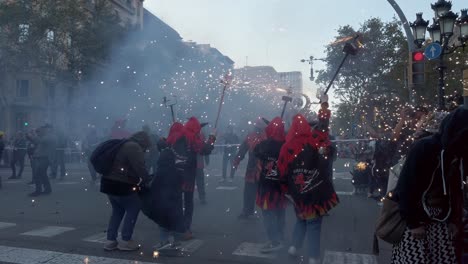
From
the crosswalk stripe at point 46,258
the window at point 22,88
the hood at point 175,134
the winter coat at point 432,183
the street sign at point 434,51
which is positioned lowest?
the crosswalk stripe at point 46,258

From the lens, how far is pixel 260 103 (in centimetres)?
3841

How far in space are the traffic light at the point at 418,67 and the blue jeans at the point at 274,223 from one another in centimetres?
681

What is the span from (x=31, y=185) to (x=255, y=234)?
30.0ft

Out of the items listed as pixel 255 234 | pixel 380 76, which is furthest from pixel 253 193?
pixel 380 76

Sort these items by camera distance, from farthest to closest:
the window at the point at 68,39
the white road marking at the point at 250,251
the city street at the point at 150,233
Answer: the window at the point at 68,39 < the white road marking at the point at 250,251 < the city street at the point at 150,233

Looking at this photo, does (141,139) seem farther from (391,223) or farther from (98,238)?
(391,223)

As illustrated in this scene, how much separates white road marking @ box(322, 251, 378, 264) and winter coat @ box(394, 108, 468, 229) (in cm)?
284

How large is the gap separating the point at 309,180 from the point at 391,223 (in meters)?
2.10

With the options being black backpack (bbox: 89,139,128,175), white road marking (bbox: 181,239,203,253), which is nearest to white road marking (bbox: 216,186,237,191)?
white road marking (bbox: 181,239,203,253)

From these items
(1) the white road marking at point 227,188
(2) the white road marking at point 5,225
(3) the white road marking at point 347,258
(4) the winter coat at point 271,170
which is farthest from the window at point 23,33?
(3) the white road marking at point 347,258

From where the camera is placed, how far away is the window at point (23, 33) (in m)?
27.5

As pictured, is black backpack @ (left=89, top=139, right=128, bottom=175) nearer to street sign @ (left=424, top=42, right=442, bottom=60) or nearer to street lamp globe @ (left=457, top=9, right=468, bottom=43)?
street sign @ (left=424, top=42, right=442, bottom=60)

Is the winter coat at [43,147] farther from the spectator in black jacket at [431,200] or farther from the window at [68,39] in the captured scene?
the window at [68,39]

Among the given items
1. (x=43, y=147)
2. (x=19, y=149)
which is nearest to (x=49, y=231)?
(x=43, y=147)
